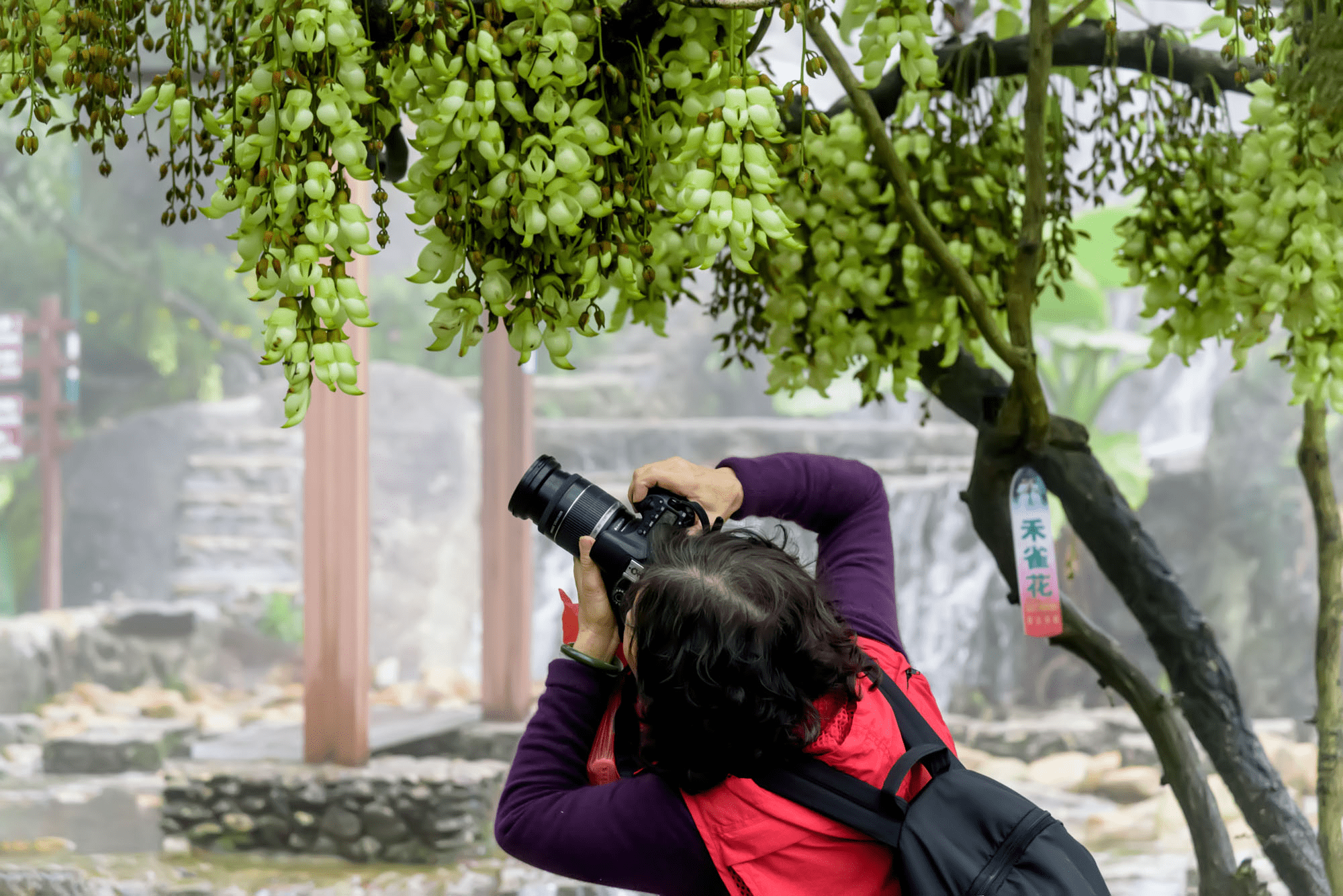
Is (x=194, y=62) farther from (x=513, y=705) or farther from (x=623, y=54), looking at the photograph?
(x=513, y=705)

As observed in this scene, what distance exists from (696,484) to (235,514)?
4038 millimetres

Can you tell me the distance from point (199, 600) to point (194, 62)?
399 cm

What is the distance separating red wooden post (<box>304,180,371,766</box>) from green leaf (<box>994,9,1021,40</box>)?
8.23 feet

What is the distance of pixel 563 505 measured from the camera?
0.75 meters

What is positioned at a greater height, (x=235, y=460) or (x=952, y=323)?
(x=952, y=323)

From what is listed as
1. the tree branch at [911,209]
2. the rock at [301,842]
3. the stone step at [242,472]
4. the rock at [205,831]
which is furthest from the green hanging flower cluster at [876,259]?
the stone step at [242,472]

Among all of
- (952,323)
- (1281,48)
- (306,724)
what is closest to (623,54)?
(952,323)

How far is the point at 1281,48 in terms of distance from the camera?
1.02 meters

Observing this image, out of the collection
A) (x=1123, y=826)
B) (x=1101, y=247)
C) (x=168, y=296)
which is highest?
(x=1101, y=247)

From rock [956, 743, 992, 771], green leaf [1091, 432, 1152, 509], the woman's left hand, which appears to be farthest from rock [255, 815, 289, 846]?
green leaf [1091, 432, 1152, 509]

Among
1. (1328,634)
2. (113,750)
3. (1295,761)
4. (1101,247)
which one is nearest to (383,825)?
(113,750)

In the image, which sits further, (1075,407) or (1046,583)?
(1075,407)

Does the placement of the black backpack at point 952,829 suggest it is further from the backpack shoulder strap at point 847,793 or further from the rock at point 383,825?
the rock at point 383,825

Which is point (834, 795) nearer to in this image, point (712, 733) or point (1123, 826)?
point (712, 733)
